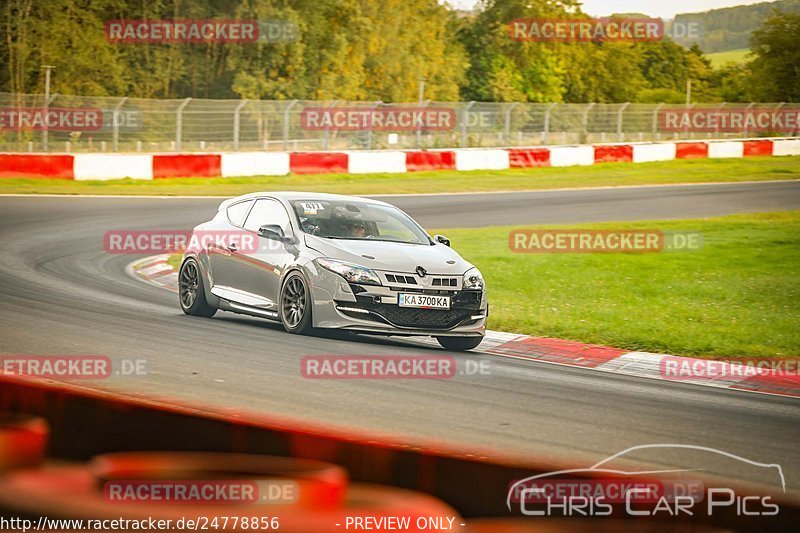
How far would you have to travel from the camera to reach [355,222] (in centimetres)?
1188

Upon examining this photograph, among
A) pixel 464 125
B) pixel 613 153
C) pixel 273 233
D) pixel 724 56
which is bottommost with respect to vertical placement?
pixel 273 233

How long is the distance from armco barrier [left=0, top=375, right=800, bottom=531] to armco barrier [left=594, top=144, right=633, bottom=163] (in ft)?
125

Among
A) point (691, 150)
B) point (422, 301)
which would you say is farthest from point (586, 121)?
point (422, 301)

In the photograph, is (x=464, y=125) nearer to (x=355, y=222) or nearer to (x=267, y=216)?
(x=267, y=216)

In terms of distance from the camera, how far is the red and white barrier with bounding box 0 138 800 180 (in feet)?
94.7

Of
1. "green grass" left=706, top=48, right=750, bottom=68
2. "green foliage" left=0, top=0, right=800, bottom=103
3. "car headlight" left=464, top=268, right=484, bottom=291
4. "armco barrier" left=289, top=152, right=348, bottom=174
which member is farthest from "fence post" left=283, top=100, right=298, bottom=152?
"green grass" left=706, top=48, right=750, bottom=68

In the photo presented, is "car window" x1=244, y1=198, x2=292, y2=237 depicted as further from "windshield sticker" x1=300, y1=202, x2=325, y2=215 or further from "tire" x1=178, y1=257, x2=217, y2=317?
"tire" x1=178, y1=257, x2=217, y2=317

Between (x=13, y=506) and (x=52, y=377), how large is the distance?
5.13m

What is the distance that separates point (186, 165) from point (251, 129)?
12.5 feet

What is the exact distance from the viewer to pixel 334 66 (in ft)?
204

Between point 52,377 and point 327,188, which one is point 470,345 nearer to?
point 52,377

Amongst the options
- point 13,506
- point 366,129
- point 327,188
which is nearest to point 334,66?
point 366,129

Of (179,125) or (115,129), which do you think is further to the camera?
(179,125)

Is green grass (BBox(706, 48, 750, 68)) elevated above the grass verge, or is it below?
above
